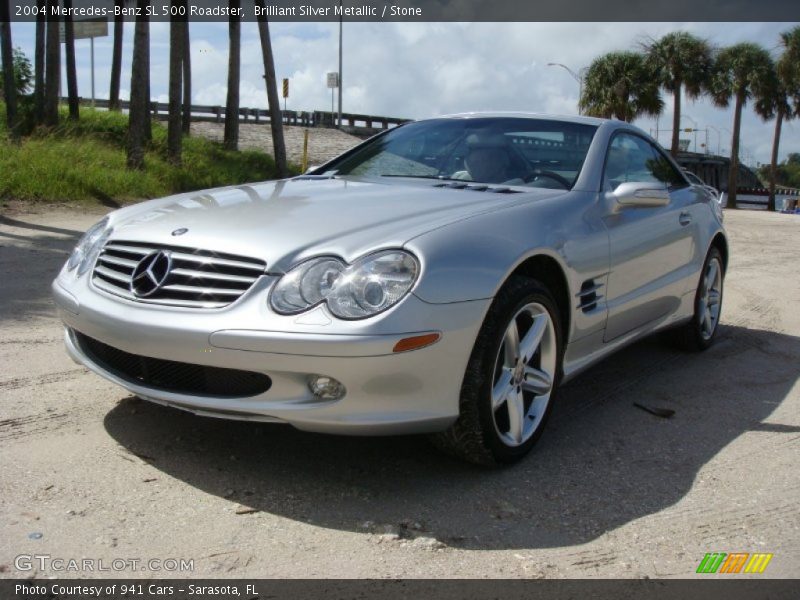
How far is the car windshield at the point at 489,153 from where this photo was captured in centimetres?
419

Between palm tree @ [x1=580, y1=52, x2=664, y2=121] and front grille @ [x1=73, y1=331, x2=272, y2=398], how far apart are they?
146 ft

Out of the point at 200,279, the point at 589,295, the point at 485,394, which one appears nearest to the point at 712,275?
the point at 589,295

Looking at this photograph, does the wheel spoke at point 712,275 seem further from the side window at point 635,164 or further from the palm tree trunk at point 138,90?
the palm tree trunk at point 138,90

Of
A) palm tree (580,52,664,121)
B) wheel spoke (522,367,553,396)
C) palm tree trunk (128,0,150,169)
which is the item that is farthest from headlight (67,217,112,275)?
palm tree (580,52,664,121)

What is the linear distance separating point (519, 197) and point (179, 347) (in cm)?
165

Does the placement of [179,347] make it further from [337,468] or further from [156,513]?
[337,468]

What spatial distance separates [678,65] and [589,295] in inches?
1779

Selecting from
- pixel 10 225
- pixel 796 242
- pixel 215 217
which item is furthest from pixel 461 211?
pixel 796 242

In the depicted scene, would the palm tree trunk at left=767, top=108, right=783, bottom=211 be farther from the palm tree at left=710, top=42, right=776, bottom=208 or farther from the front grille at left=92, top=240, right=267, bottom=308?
the front grille at left=92, top=240, right=267, bottom=308

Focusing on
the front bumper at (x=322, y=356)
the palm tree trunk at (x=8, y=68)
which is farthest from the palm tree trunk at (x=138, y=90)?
the front bumper at (x=322, y=356)

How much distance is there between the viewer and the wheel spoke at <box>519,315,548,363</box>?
11.2ft
